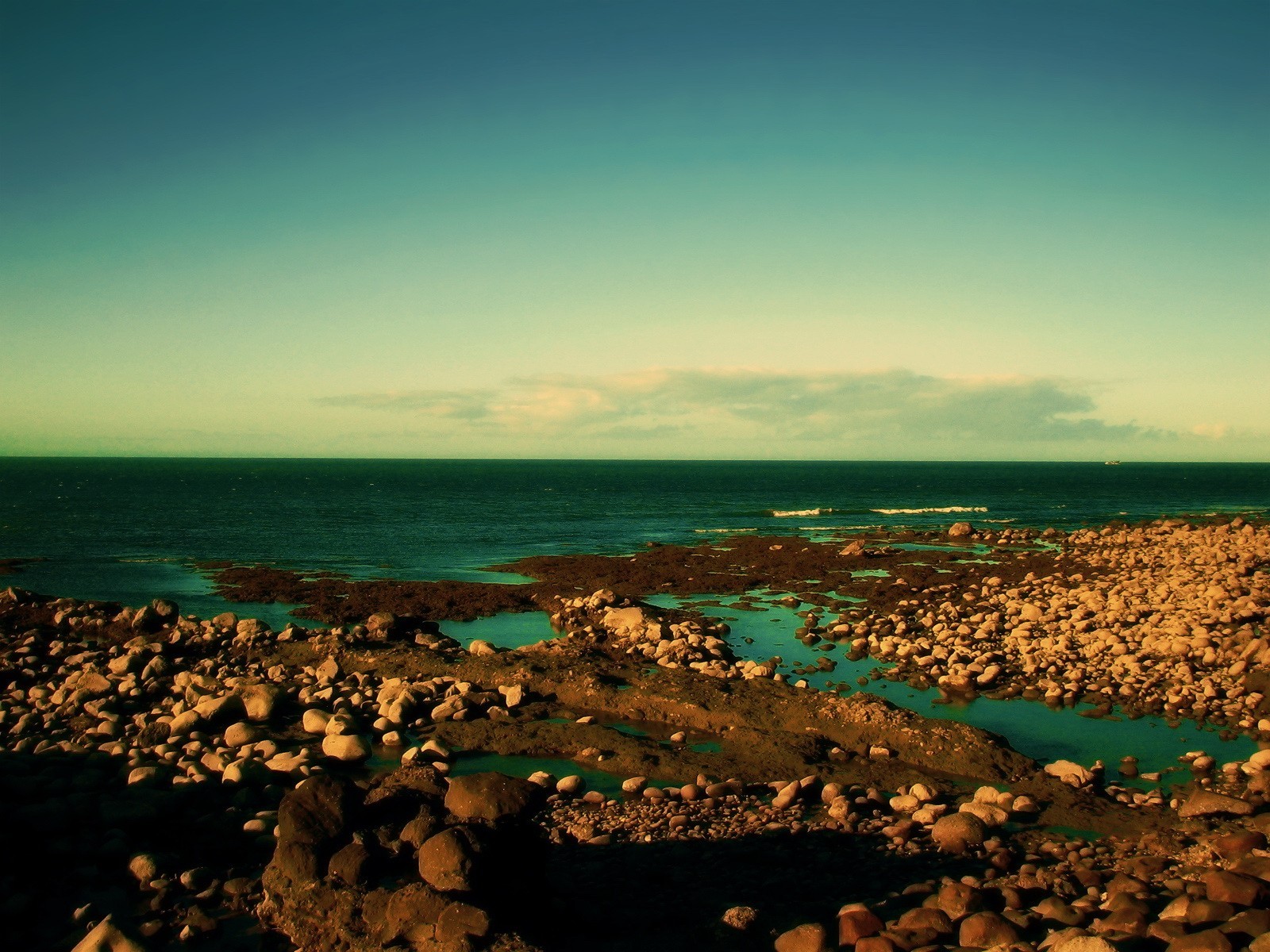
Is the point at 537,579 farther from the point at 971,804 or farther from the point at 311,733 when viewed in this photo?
the point at 971,804

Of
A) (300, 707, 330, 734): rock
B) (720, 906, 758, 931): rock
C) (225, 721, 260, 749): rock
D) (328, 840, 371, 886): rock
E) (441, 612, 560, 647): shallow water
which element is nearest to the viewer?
(720, 906, 758, 931): rock

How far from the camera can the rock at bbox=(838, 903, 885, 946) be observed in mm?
7773

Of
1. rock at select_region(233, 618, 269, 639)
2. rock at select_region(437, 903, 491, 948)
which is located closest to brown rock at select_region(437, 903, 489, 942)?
rock at select_region(437, 903, 491, 948)

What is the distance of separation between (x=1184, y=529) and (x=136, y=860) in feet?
167

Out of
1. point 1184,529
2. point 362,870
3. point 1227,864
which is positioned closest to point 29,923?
point 362,870

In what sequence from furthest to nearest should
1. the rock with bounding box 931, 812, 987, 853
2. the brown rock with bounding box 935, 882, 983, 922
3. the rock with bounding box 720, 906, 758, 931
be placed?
the rock with bounding box 931, 812, 987, 853 → the brown rock with bounding box 935, 882, 983, 922 → the rock with bounding box 720, 906, 758, 931

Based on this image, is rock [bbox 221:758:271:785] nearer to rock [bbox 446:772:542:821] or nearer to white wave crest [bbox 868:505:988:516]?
rock [bbox 446:772:542:821]

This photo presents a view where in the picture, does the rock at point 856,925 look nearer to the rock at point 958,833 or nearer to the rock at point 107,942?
the rock at point 958,833

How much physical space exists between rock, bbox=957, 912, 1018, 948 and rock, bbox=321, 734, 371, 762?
945cm

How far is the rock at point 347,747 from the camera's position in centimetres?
1369

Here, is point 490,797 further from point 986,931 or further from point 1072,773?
point 1072,773

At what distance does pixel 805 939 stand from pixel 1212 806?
20.9ft

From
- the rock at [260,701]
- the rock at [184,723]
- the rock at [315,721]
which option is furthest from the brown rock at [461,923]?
the rock at [260,701]

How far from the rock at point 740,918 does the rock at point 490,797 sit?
217 cm
